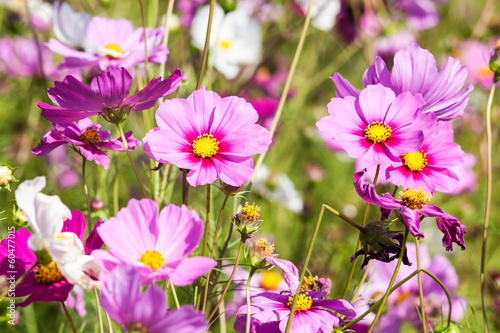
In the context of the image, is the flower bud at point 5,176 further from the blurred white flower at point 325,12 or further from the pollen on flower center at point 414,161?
the blurred white flower at point 325,12

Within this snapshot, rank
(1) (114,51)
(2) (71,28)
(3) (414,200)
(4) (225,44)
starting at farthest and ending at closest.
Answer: (4) (225,44) → (2) (71,28) → (1) (114,51) → (3) (414,200)

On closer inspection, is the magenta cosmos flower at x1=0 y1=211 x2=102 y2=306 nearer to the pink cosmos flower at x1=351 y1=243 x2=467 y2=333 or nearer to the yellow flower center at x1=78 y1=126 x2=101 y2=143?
the yellow flower center at x1=78 y1=126 x2=101 y2=143

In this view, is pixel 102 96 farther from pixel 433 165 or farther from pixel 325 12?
pixel 325 12

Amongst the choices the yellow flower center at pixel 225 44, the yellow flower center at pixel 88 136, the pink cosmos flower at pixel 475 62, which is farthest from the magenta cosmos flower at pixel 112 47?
the pink cosmos flower at pixel 475 62

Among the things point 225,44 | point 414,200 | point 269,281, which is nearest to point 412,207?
point 414,200

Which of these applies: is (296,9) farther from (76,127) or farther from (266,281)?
(76,127)

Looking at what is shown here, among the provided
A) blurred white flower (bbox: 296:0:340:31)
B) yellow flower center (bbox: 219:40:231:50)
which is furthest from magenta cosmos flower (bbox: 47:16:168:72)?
blurred white flower (bbox: 296:0:340:31)
